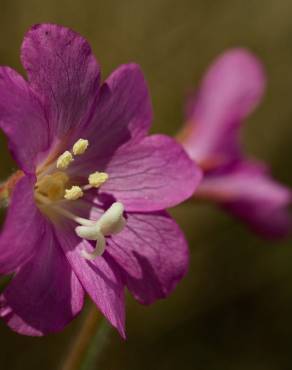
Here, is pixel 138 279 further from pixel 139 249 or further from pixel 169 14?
pixel 169 14

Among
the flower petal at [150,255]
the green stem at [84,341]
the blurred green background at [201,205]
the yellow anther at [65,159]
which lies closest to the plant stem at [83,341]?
the green stem at [84,341]

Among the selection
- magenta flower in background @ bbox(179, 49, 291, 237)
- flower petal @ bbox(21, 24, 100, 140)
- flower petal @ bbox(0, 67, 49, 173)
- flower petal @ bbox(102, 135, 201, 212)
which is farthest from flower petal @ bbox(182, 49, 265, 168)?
flower petal @ bbox(0, 67, 49, 173)

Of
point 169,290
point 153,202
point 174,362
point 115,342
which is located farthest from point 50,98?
point 174,362

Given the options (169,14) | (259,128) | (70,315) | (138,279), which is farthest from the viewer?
(259,128)

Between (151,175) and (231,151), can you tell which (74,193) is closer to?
(151,175)

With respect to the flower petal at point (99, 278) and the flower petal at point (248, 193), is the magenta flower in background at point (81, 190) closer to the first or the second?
the flower petal at point (99, 278)

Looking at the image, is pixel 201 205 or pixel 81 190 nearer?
pixel 81 190

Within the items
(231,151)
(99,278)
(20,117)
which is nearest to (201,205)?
(231,151)
